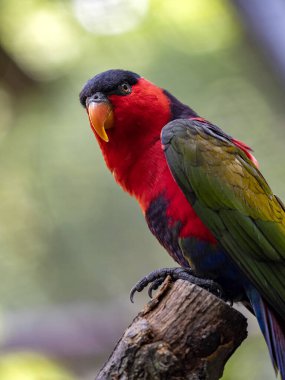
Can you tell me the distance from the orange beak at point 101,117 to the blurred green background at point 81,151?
6.44ft

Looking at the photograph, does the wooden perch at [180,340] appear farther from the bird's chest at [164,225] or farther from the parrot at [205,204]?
the bird's chest at [164,225]

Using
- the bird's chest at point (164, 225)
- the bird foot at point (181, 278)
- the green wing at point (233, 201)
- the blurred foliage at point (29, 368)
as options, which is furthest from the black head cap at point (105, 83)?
the blurred foliage at point (29, 368)

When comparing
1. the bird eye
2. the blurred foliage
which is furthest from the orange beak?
the blurred foliage

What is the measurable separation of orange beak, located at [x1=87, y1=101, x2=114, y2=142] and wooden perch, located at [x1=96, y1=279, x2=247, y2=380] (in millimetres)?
1153

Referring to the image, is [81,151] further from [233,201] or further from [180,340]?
[180,340]

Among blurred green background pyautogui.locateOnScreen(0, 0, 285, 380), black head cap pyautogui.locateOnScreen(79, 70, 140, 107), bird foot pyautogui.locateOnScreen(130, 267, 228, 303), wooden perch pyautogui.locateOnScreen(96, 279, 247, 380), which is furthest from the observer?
blurred green background pyautogui.locateOnScreen(0, 0, 285, 380)

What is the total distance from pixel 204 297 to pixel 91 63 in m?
4.65

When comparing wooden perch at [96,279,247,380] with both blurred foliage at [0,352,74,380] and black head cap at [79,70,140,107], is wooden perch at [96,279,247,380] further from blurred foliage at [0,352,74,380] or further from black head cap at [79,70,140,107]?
blurred foliage at [0,352,74,380]

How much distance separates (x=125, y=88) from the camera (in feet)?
12.4

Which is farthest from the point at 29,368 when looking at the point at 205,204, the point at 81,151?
the point at 205,204

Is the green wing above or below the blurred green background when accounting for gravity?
below

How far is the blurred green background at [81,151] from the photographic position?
602 centimetres

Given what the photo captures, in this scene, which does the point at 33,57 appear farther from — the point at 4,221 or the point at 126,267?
the point at 126,267

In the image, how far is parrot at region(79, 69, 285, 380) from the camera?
311cm
